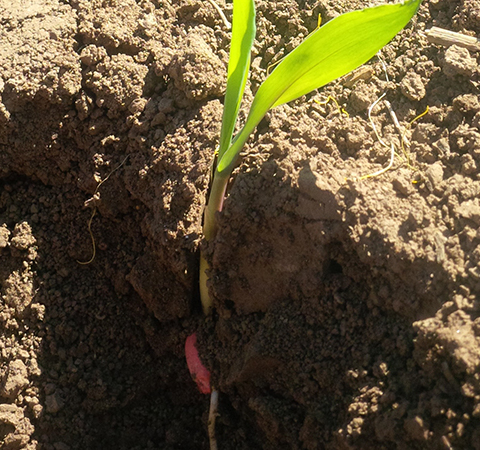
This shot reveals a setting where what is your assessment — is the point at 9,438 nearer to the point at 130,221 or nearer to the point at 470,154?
the point at 130,221

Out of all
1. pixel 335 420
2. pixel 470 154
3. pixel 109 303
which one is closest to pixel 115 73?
pixel 109 303

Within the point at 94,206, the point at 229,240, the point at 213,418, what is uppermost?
the point at 94,206

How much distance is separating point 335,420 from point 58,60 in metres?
1.15

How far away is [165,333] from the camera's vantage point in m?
1.52

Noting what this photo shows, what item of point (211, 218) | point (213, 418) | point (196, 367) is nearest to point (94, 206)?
point (211, 218)

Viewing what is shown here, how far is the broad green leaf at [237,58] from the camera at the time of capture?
113 centimetres

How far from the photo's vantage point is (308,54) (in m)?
1.12

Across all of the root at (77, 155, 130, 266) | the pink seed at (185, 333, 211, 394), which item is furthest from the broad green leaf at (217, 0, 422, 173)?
the pink seed at (185, 333, 211, 394)

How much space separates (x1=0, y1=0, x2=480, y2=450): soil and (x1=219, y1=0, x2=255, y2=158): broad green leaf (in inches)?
5.4

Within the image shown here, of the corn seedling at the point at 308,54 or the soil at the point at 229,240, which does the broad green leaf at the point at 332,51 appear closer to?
the corn seedling at the point at 308,54

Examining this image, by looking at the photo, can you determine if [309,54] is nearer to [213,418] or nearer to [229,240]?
[229,240]

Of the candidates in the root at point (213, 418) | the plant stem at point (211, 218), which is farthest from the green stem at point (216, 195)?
the root at point (213, 418)

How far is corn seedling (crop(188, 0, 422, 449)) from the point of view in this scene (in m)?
1.08

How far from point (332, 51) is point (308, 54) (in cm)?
5
